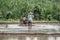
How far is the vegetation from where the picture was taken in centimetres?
2388

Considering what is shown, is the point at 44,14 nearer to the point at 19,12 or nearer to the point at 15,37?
the point at 19,12

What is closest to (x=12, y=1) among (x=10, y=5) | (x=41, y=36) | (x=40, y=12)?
(x=10, y=5)

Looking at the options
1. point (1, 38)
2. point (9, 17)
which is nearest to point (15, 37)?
point (1, 38)

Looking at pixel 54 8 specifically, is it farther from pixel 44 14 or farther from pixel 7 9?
pixel 7 9

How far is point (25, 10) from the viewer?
24.2 m

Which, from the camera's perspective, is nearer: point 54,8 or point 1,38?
point 1,38

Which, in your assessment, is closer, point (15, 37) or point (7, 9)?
point (15, 37)

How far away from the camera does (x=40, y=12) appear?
2409 cm

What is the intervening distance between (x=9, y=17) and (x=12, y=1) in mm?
1730

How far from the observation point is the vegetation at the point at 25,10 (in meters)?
23.9

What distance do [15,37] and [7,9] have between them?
10.7m

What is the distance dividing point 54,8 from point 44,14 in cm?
124

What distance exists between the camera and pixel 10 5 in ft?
79.5

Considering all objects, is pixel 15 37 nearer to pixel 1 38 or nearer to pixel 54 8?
pixel 1 38
